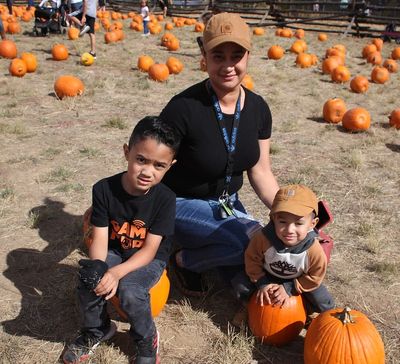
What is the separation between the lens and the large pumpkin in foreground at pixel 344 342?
2416mm

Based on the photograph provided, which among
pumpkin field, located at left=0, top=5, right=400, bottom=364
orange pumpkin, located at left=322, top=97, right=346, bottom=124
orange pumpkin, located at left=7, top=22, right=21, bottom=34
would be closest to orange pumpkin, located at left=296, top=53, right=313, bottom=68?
pumpkin field, located at left=0, top=5, right=400, bottom=364

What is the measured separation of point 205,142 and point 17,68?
7.34 metres

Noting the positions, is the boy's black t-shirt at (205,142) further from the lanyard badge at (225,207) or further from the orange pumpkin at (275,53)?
the orange pumpkin at (275,53)

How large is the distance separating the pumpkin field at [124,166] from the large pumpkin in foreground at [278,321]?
0.08 m

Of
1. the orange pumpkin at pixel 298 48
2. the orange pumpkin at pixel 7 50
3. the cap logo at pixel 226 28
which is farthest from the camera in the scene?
the orange pumpkin at pixel 298 48

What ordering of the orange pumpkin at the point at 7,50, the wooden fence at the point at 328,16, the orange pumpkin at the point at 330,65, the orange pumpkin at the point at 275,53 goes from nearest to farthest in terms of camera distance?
the orange pumpkin at the point at 330,65 < the orange pumpkin at the point at 7,50 < the orange pumpkin at the point at 275,53 < the wooden fence at the point at 328,16

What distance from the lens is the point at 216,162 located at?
3059 mm

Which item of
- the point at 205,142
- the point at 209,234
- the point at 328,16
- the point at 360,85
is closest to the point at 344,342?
the point at 209,234

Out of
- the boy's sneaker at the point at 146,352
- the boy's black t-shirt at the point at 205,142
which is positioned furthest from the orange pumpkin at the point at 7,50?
the boy's sneaker at the point at 146,352

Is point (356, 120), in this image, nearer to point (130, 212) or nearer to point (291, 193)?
point (291, 193)

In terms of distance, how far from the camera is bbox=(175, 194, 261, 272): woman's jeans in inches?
120

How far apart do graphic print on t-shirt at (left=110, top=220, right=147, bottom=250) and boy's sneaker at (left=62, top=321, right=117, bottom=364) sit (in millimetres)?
530

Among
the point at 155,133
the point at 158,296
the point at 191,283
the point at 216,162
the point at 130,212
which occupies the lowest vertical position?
the point at 191,283

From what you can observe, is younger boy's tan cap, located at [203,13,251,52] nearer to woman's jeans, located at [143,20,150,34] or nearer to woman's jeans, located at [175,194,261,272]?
woman's jeans, located at [175,194,261,272]
